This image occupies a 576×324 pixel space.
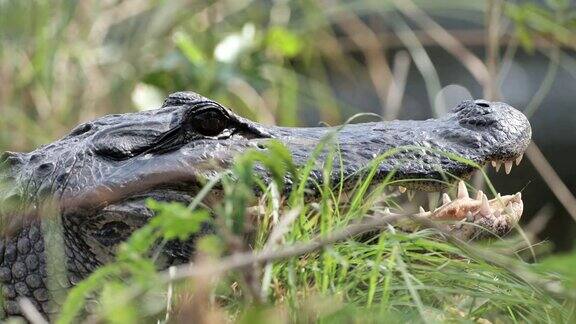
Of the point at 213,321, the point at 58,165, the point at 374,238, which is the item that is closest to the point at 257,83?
the point at 58,165

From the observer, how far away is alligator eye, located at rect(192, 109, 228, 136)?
296 centimetres

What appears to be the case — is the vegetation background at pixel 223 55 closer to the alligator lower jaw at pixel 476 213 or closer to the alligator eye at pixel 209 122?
the alligator lower jaw at pixel 476 213

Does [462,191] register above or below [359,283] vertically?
below

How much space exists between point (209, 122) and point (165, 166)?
22cm

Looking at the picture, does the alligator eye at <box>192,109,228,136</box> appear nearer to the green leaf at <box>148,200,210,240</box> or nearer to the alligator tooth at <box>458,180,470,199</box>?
the alligator tooth at <box>458,180,470,199</box>

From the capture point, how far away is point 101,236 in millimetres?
2805

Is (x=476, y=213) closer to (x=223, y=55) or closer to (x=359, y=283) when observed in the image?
(x=359, y=283)

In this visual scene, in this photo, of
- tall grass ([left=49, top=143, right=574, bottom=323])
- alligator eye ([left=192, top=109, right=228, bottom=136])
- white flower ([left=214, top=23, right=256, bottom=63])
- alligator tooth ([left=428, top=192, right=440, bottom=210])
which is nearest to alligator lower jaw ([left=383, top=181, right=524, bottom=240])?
alligator tooth ([left=428, top=192, right=440, bottom=210])

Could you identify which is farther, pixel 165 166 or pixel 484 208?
pixel 165 166

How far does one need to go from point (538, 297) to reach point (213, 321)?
83 cm

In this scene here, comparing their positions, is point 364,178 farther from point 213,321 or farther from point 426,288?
point 213,321

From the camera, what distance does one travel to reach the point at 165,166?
283 cm

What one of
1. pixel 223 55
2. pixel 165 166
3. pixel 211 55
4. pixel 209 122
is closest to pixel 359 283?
pixel 165 166

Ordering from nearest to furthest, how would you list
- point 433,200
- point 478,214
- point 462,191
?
point 478,214 < point 462,191 < point 433,200
